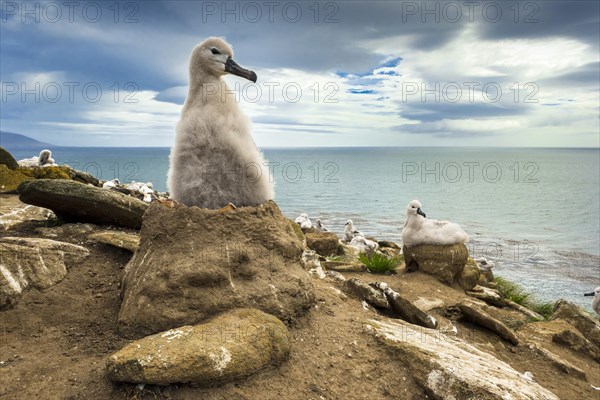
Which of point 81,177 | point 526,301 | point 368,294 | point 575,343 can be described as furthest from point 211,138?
point 81,177

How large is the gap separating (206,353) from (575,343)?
25.9ft

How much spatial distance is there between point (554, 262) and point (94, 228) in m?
21.3

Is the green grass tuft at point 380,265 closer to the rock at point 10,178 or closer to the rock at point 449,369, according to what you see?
the rock at point 449,369

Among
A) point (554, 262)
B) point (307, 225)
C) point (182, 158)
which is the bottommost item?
point (554, 262)

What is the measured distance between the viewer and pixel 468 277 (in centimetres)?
1105

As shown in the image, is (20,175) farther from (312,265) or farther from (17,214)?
(312,265)

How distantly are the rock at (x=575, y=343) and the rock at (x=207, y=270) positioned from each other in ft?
20.0

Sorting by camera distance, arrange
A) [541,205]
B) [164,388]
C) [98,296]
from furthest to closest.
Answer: [541,205] → [98,296] → [164,388]

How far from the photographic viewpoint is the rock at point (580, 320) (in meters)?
9.89

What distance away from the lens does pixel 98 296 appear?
5559 mm

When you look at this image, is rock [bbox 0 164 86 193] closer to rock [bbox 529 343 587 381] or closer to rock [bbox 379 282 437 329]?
rock [bbox 379 282 437 329]

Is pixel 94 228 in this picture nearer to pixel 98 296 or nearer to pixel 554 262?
pixel 98 296

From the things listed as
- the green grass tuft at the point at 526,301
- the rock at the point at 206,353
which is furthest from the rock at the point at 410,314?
the green grass tuft at the point at 526,301

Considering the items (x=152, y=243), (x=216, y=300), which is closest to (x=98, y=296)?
(x=152, y=243)
